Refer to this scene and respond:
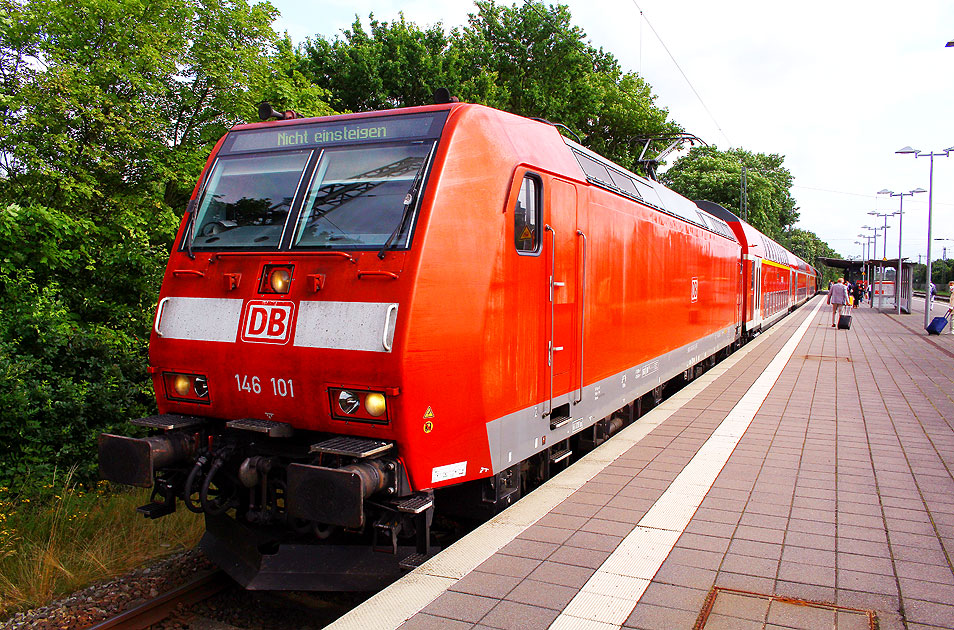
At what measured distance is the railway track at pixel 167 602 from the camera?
446cm

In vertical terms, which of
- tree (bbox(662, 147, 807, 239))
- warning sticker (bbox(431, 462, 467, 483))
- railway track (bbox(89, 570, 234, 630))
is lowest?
railway track (bbox(89, 570, 234, 630))

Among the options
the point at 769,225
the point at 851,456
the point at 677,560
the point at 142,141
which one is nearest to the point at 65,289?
the point at 142,141

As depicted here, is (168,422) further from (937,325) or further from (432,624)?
(937,325)

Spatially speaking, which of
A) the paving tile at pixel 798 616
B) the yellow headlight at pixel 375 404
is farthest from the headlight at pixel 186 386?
the paving tile at pixel 798 616

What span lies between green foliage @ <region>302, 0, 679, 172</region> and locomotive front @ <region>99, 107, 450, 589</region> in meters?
19.0

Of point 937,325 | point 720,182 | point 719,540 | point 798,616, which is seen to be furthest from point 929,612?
point 720,182

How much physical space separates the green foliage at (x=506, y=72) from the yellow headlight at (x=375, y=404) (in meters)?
20.3

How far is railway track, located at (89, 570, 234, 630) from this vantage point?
14.6 feet

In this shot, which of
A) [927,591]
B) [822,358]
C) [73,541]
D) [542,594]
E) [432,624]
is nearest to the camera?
[432,624]

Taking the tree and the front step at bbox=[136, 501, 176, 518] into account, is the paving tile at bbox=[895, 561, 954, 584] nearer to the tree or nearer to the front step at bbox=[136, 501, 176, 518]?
the front step at bbox=[136, 501, 176, 518]

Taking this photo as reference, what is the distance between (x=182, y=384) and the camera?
4.92 metres

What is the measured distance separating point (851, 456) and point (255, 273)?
6.06m

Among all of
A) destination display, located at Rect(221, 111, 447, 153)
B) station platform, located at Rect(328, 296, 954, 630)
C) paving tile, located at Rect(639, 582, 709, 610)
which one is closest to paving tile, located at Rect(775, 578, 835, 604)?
station platform, located at Rect(328, 296, 954, 630)

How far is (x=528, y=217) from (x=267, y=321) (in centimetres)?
203
